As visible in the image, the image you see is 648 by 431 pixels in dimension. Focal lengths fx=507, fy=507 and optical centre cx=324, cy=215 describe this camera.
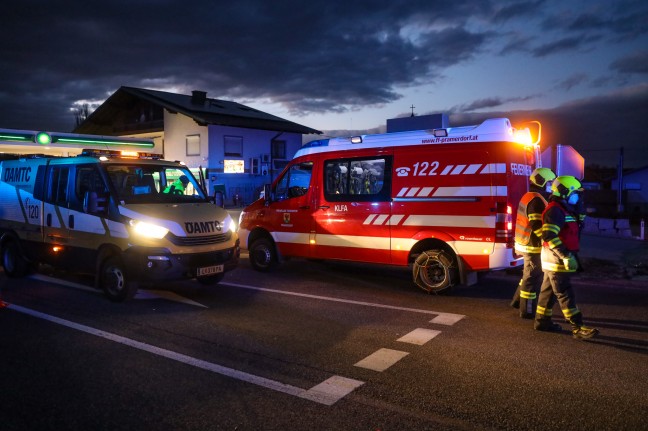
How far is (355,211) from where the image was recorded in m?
8.95

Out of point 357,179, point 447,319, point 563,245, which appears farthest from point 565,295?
point 357,179

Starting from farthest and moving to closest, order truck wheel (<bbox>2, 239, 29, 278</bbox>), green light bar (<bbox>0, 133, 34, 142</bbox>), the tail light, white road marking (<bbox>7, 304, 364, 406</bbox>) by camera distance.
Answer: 1. green light bar (<bbox>0, 133, 34, 142</bbox>)
2. truck wheel (<bbox>2, 239, 29, 278</bbox>)
3. the tail light
4. white road marking (<bbox>7, 304, 364, 406</bbox>)

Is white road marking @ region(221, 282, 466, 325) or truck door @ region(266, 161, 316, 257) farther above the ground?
truck door @ region(266, 161, 316, 257)

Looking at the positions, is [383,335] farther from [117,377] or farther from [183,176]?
[183,176]

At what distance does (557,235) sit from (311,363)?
10.1ft

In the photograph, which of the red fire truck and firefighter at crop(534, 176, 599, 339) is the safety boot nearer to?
firefighter at crop(534, 176, 599, 339)

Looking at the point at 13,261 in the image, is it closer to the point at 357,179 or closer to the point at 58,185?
the point at 58,185

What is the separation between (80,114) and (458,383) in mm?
60345

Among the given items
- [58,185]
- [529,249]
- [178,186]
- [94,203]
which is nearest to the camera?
[529,249]

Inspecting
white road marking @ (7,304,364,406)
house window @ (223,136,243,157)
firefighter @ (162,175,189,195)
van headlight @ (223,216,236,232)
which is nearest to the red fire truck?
van headlight @ (223,216,236,232)

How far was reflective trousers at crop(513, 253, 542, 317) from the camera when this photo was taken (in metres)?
6.44

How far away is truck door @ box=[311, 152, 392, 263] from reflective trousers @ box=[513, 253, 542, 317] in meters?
2.51

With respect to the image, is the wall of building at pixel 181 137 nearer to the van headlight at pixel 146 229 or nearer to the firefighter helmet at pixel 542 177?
the van headlight at pixel 146 229

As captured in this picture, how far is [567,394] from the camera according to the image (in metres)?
4.16
